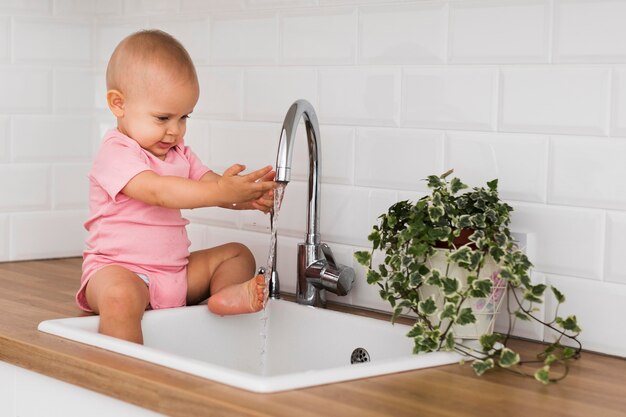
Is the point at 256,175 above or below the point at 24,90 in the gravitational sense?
below

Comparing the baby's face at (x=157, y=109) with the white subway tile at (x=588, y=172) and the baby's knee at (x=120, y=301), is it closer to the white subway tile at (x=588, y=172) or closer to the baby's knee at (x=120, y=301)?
the baby's knee at (x=120, y=301)

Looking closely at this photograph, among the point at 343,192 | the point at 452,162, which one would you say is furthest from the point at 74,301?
the point at 452,162

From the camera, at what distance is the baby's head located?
1.67m

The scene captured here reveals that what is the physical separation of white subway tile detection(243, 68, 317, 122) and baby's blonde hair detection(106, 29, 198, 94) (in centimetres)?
25

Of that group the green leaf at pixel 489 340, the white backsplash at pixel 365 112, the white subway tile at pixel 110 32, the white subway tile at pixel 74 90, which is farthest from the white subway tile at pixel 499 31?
the white subway tile at pixel 74 90

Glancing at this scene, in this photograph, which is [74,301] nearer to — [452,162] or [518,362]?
[452,162]

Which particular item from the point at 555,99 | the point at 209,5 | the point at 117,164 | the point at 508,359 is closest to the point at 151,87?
the point at 117,164

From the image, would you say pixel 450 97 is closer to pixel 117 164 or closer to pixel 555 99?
pixel 555 99

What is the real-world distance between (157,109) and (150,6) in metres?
0.60

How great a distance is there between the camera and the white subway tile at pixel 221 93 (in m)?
2.00

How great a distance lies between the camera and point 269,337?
5.74 feet

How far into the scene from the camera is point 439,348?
1372mm

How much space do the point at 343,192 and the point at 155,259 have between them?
36 centimetres

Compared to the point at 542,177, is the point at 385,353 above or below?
below
